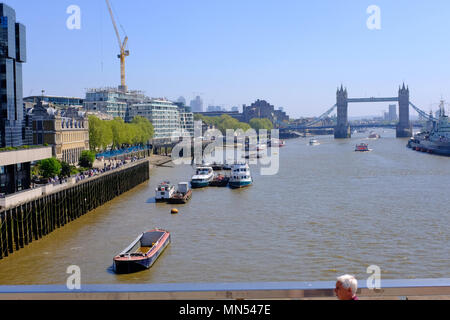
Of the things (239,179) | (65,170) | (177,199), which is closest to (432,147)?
(239,179)

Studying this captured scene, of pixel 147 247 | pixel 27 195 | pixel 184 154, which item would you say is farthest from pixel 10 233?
pixel 184 154

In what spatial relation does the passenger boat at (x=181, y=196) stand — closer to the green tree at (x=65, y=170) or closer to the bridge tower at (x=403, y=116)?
the green tree at (x=65, y=170)


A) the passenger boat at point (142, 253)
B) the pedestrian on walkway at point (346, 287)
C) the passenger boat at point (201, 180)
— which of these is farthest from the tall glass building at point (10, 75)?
the pedestrian on walkway at point (346, 287)

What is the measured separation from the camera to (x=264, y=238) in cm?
1852

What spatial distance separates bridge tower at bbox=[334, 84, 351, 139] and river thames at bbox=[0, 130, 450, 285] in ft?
390

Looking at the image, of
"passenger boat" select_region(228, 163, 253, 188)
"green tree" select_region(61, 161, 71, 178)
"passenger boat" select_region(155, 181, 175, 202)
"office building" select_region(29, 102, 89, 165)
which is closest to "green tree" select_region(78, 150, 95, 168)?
"office building" select_region(29, 102, 89, 165)

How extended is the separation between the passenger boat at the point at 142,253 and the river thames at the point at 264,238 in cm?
27

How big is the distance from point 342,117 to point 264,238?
14518 cm

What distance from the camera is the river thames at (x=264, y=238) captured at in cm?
1450

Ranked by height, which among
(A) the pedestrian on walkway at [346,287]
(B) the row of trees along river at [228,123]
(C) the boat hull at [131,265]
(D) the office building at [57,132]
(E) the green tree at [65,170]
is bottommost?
(C) the boat hull at [131,265]

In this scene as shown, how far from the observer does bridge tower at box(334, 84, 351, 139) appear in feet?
492

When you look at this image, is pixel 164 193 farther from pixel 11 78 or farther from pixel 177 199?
pixel 11 78

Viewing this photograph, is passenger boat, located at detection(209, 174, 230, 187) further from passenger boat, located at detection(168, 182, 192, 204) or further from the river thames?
passenger boat, located at detection(168, 182, 192, 204)

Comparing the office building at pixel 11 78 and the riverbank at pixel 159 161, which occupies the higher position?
the office building at pixel 11 78
